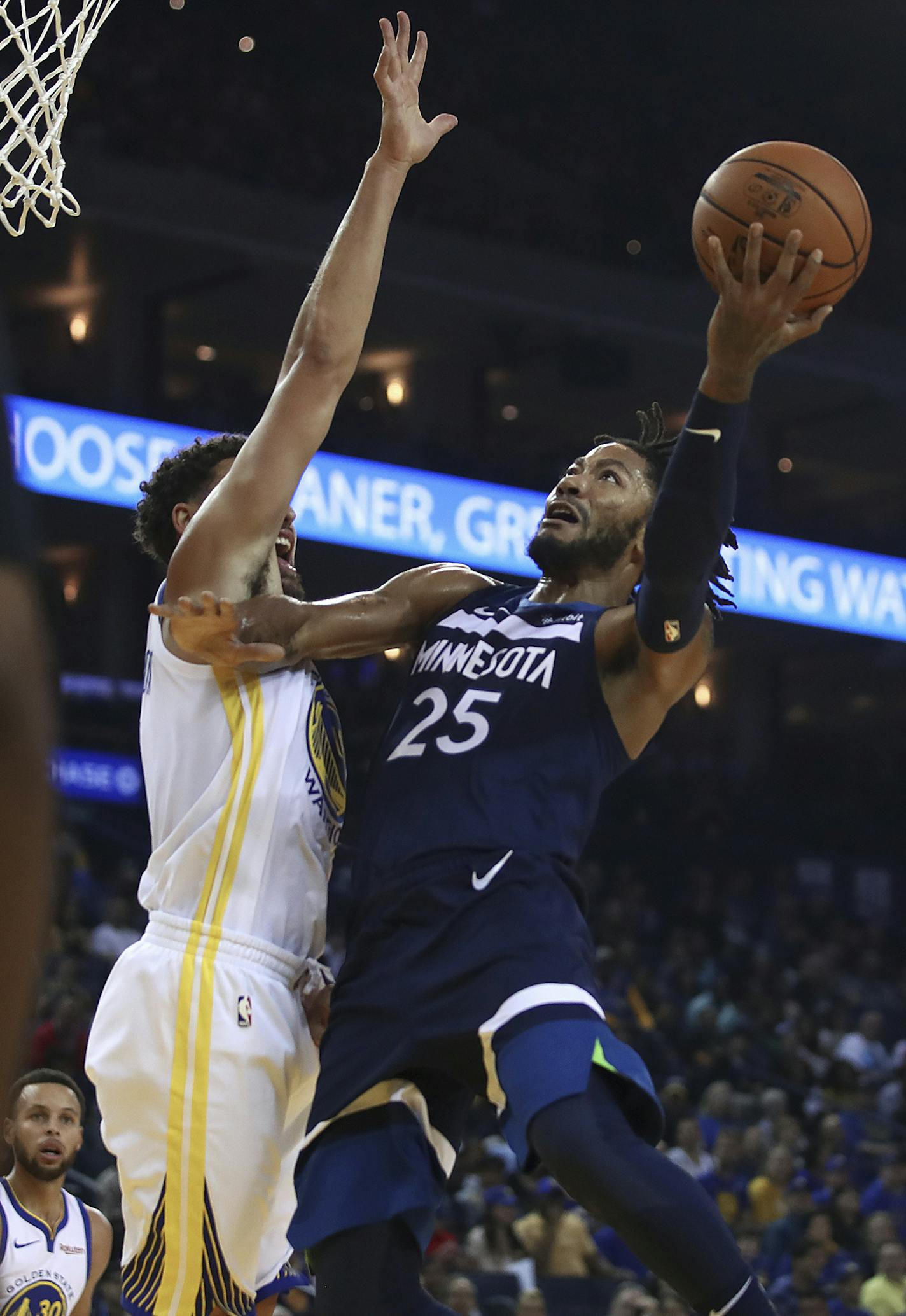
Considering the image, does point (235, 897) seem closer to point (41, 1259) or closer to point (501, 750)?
point (501, 750)

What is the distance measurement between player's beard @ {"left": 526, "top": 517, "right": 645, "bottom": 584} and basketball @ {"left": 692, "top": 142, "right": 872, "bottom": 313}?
68 centimetres

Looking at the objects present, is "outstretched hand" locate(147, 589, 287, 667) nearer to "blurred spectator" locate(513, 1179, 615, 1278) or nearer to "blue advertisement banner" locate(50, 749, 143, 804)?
"blurred spectator" locate(513, 1179, 615, 1278)

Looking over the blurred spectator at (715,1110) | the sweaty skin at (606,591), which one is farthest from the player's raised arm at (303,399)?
the blurred spectator at (715,1110)

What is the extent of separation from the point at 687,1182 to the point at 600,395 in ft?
70.3

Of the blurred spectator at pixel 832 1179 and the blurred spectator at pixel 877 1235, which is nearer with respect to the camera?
the blurred spectator at pixel 877 1235

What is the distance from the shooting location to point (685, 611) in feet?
10.4

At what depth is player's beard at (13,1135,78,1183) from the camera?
5.38 m

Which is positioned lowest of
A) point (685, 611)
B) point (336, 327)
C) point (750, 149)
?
point (685, 611)

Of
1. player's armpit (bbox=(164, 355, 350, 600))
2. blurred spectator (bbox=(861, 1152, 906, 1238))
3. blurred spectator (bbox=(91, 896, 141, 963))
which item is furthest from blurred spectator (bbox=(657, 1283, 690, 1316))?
player's armpit (bbox=(164, 355, 350, 600))

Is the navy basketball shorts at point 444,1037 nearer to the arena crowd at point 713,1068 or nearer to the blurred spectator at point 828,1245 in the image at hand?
the arena crowd at point 713,1068

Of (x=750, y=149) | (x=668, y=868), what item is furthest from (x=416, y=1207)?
(x=668, y=868)

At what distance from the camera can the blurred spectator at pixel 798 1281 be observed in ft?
31.8

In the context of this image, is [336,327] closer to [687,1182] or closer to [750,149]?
[750,149]

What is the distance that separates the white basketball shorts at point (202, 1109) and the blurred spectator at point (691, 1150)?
8.25 metres
